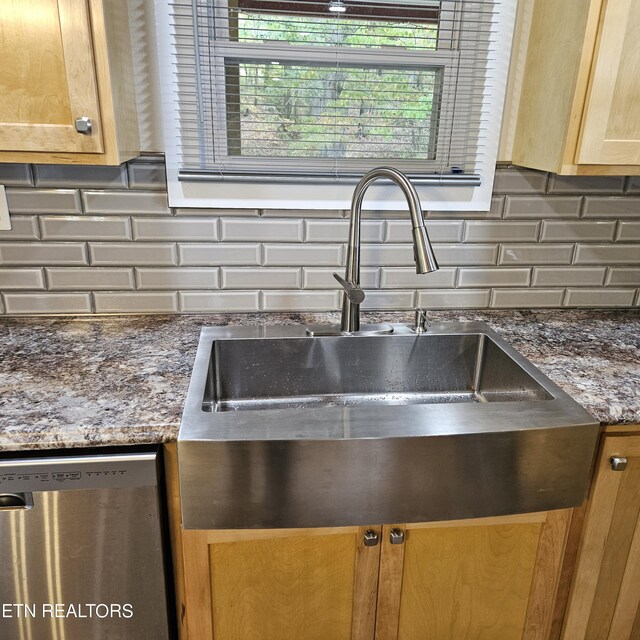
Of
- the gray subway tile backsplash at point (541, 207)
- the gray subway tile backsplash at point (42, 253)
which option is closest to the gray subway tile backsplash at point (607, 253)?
the gray subway tile backsplash at point (541, 207)

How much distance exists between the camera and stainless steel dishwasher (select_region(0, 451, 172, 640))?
975mm

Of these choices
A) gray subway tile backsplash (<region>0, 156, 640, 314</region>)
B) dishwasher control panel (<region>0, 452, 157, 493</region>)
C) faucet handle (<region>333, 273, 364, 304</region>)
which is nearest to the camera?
dishwasher control panel (<region>0, 452, 157, 493</region>)

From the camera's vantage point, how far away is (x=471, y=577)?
A: 3.78 ft

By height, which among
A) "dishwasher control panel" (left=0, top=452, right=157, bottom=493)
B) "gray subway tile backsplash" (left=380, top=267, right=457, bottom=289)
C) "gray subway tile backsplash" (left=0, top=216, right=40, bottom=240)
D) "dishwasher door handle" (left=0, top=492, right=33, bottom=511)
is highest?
"gray subway tile backsplash" (left=0, top=216, right=40, bottom=240)

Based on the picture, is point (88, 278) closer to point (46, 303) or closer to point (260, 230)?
point (46, 303)

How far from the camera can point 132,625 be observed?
108cm

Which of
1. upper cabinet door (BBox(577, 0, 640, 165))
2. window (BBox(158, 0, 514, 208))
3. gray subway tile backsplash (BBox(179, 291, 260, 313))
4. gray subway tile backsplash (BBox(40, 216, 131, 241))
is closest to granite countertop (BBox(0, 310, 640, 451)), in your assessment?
gray subway tile backsplash (BBox(179, 291, 260, 313))

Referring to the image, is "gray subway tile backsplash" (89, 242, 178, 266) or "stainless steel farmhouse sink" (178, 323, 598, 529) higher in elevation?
"gray subway tile backsplash" (89, 242, 178, 266)

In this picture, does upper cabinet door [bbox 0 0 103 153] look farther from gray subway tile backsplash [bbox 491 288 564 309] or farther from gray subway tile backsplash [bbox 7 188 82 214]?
gray subway tile backsplash [bbox 491 288 564 309]

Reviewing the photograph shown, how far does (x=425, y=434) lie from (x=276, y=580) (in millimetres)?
451

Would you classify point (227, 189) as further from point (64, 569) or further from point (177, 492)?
point (64, 569)

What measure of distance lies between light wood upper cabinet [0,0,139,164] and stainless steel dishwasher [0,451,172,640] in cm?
64

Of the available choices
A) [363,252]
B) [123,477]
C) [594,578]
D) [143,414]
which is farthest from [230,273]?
[594,578]

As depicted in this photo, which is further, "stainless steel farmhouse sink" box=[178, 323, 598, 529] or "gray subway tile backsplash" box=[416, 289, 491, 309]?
"gray subway tile backsplash" box=[416, 289, 491, 309]
